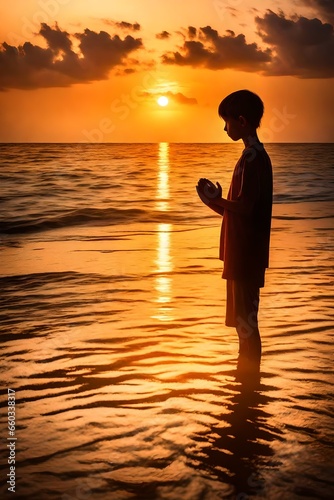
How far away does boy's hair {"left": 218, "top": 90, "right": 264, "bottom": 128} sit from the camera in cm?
467

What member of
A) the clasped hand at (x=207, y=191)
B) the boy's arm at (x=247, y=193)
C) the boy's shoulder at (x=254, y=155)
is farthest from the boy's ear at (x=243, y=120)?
the clasped hand at (x=207, y=191)

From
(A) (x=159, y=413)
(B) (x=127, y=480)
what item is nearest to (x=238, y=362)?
(A) (x=159, y=413)

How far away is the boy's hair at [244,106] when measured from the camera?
4668 mm

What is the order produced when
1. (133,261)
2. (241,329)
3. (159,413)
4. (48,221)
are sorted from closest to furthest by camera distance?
(159,413) < (241,329) < (133,261) < (48,221)

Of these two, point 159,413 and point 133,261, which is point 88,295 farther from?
point 159,413

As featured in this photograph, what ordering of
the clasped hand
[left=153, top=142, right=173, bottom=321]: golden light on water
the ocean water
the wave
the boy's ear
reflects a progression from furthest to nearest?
the wave
[left=153, top=142, right=173, bottom=321]: golden light on water
the boy's ear
the clasped hand
the ocean water

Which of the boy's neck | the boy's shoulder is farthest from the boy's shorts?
the boy's neck

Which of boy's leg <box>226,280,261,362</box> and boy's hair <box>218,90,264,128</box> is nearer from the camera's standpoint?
boy's hair <box>218,90,264,128</box>

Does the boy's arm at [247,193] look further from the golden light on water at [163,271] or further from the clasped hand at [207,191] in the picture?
the golden light on water at [163,271]

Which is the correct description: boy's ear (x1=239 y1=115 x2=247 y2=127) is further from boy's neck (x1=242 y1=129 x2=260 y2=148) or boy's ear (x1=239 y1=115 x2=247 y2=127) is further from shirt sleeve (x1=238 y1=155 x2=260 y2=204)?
shirt sleeve (x1=238 y1=155 x2=260 y2=204)

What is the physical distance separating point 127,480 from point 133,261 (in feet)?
25.7

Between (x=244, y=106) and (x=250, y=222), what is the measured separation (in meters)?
0.80

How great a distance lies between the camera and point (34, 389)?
508 cm

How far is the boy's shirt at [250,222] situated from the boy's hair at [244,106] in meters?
0.21
